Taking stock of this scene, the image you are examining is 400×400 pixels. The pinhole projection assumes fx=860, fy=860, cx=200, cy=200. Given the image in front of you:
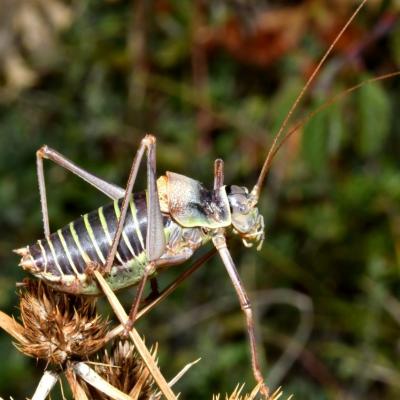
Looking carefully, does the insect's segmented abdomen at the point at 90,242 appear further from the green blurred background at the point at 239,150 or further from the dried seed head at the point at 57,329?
the green blurred background at the point at 239,150

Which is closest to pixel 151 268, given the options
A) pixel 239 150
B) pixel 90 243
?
pixel 90 243

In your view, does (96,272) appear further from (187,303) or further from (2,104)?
(2,104)

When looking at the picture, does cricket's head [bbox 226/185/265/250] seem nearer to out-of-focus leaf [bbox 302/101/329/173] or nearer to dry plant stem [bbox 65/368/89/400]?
dry plant stem [bbox 65/368/89/400]

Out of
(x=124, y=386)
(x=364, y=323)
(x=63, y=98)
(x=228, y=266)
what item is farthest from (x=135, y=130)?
(x=124, y=386)

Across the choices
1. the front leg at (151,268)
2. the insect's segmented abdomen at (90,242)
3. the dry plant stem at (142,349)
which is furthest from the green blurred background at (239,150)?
the dry plant stem at (142,349)

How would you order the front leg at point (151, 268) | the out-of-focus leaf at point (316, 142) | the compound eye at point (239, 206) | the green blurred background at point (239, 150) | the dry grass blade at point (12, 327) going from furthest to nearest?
the green blurred background at point (239, 150) → the out-of-focus leaf at point (316, 142) → the compound eye at point (239, 206) → the front leg at point (151, 268) → the dry grass blade at point (12, 327)
